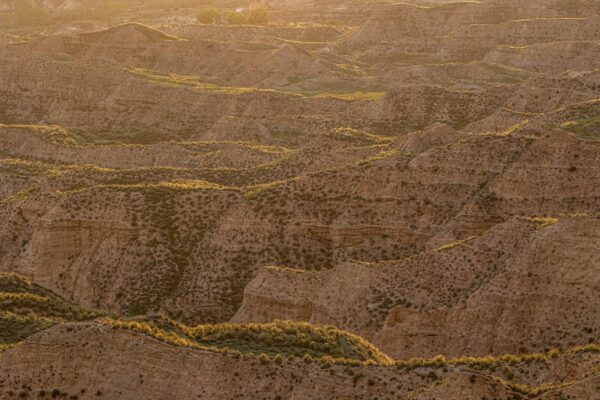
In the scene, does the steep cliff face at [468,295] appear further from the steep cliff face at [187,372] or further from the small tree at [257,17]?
the small tree at [257,17]

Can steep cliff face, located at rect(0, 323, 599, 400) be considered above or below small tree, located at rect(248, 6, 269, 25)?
above

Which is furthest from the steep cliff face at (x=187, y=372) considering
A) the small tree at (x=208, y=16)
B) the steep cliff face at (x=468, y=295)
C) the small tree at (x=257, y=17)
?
the small tree at (x=208, y=16)

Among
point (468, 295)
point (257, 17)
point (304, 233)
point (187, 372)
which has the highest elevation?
point (187, 372)

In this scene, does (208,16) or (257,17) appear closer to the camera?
(257,17)

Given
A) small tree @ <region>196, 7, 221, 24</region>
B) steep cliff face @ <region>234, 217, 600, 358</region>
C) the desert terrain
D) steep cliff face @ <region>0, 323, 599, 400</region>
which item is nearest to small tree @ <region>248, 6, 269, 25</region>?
small tree @ <region>196, 7, 221, 24</region>

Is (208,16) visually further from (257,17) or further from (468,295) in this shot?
(468,295)

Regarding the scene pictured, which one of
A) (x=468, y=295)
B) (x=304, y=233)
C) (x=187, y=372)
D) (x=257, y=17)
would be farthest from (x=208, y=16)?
(x=187, y=372)

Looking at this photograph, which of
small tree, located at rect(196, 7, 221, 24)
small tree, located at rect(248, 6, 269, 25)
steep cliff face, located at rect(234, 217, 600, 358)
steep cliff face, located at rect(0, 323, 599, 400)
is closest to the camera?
steep cliff face, located at rect(0, 323, 599, 400)

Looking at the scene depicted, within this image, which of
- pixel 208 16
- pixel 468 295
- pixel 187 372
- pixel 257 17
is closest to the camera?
pixel 187 372

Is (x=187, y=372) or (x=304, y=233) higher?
(x=187, y=372)

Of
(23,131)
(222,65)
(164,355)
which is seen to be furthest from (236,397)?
(222,65)

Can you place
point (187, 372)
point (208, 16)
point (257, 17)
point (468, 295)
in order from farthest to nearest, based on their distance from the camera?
point (208, 16)
point (257, 17)
point (468, 295)
point (187, 372)

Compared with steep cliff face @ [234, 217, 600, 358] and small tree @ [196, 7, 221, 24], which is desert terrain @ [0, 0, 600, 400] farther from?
small tree @ [196, 7, 221, 24]

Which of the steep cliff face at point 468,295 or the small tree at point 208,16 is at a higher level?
the steep cliff face at point 468,295
